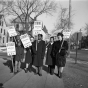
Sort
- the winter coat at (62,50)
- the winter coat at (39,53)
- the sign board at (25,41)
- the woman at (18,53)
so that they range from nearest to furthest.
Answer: the winter coat at (62,50)
the winter coat at (39,53)
the sign board at (25,41)
the woman at (18,53)

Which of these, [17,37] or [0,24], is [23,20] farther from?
[17,37]

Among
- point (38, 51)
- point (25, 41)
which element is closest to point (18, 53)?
point (25, 41)

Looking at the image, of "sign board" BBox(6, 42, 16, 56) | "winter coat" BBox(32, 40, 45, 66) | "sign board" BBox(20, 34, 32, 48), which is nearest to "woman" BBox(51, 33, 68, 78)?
"winter coat" BBox(32, 40, 45, 66)

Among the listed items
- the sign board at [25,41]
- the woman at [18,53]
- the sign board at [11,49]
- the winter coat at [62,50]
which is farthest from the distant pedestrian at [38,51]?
the sign board at [11,49]

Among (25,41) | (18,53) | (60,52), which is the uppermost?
(25,41)

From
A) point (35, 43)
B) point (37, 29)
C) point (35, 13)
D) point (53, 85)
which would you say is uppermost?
point (35, 13)

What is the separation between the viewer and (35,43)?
5.46 meters

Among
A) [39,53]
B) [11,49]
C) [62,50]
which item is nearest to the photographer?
[62,50]

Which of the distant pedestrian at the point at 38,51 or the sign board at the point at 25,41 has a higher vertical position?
the sign board at the point at 25,41

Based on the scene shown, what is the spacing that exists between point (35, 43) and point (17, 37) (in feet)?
3.78

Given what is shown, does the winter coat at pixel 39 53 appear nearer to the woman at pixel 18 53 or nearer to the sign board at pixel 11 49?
the woman at pixel 18 53

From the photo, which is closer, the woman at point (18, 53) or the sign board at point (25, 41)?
the sign board at point (25, 41)

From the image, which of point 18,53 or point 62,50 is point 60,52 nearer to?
point 62,50

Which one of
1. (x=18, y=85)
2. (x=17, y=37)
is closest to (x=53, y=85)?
(x=18, y=85)
